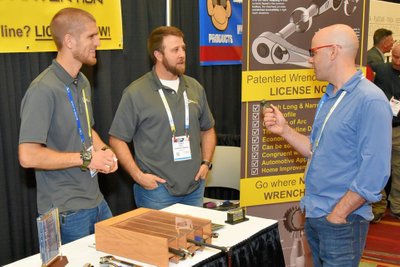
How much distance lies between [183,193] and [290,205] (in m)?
1.00

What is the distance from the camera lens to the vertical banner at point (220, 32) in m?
3.89

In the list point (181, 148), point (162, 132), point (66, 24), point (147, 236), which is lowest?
point (147, 236)

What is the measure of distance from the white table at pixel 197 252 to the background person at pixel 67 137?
0.32m

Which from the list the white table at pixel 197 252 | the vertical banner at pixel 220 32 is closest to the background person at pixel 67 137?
the white table at pixel 197 252

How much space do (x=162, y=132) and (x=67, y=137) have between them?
0.68 m

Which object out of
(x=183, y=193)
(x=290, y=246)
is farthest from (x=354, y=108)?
(x=290, y=246)

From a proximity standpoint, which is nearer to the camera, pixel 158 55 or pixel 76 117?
pixel 76 117

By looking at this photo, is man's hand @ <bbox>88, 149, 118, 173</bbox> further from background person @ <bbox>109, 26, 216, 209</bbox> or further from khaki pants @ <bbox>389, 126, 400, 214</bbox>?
khaki pants @ <bbox>389, 126, 400, 214</bbox>

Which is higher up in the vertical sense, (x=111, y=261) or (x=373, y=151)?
(x=373, y=151)

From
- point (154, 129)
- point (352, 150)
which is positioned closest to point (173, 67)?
point (154, 129)

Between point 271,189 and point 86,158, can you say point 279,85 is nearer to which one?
point 271,189

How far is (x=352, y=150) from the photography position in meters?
2.12

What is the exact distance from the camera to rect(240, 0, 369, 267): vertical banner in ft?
10.6

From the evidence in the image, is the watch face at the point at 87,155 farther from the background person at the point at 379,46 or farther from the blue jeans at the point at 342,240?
the background person at the point at 379,46
